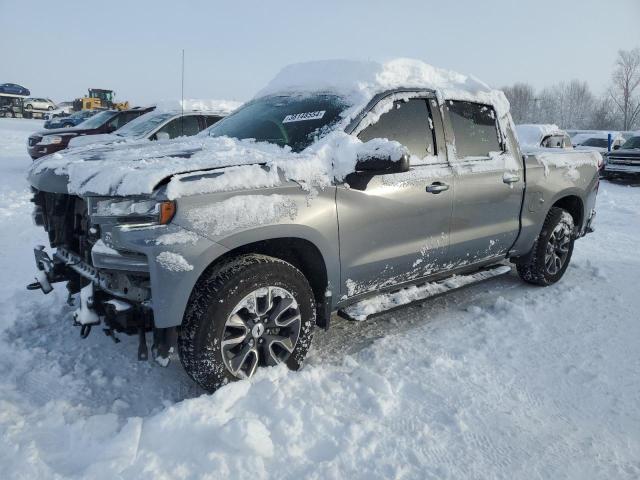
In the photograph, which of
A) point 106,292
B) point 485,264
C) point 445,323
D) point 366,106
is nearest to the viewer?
point 106,292

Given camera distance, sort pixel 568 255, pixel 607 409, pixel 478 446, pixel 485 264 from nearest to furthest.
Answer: pixel 478 446 → pixel 607 409 → pixel 485 264 → pixel 568 255

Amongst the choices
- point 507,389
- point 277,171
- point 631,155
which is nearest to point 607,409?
point 507,389

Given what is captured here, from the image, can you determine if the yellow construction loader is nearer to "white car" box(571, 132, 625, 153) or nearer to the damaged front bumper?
"white car" box(571, 132, 625, 153)

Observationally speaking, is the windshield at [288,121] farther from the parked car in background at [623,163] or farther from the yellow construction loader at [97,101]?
the yellow construction loader at [97,101]

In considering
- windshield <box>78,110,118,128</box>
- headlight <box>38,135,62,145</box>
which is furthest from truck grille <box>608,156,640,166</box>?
headlight <box>38,135,62,145</box>

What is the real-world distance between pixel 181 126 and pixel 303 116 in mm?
6400

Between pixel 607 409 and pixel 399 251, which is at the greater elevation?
pixel 399 251

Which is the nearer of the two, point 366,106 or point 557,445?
point 557,445

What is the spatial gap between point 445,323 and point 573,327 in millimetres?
1016

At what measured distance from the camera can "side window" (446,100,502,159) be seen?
3859 mm

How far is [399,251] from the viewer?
133 inches

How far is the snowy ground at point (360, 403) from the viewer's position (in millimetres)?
2254

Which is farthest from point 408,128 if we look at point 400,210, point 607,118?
point 607,118

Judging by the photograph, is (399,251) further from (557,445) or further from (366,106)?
(557,445)
